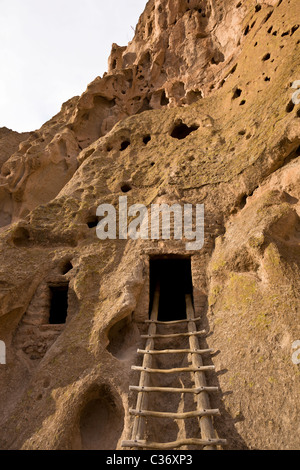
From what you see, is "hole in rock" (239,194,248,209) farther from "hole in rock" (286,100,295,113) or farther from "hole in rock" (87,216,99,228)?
"hole in rock" (87,216,99,228)

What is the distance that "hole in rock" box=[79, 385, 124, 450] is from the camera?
4.14 meters

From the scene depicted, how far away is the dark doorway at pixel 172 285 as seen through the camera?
7.89 metres

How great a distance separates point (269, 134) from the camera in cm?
698

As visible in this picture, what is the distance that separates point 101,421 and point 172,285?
455 cm

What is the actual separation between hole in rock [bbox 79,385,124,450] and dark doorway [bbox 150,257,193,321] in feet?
11.2

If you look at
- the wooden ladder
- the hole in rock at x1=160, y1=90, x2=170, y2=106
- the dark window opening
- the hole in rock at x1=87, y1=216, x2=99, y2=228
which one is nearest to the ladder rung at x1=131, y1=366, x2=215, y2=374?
the wooden ladder

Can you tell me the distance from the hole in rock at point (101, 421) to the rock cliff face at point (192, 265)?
0.02 m

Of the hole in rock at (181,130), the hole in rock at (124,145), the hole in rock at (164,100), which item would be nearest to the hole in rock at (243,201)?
the hole in rock at (181,130)

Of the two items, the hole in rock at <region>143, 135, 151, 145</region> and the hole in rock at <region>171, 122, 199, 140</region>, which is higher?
the hole in rock at <region>171, 122, 199, 140</region>

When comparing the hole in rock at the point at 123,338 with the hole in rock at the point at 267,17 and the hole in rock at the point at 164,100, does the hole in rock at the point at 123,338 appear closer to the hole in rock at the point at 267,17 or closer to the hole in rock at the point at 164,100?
the hole in rock at the point at 267,17

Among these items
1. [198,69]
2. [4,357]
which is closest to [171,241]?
[4,357]
